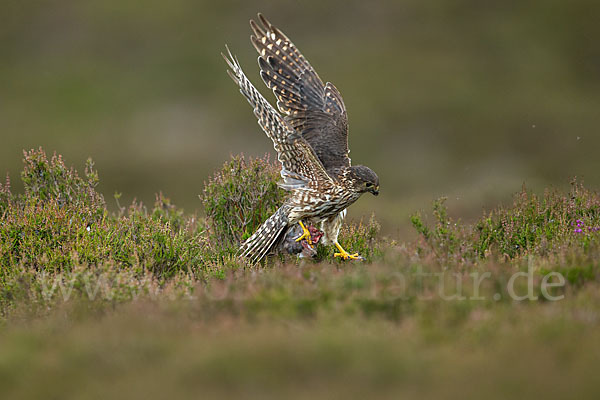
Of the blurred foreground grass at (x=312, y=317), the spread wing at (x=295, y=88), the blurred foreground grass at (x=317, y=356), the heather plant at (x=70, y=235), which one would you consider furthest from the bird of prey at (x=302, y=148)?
the blurred foreground grass at (x=317, y=356)

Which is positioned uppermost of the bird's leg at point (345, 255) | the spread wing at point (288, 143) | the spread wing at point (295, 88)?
the spread wing at point (295, 88)

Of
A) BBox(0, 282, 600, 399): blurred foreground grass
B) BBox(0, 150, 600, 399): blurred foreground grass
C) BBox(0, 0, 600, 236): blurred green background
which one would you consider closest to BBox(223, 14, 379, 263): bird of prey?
BBox(0, 150, 600, 399): blurred foreground grass

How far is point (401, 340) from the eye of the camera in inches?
178

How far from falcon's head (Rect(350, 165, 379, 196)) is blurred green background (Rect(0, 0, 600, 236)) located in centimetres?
1790

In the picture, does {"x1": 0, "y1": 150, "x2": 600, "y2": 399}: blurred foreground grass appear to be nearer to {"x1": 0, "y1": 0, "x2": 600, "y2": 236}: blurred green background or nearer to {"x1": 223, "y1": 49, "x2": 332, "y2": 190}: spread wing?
{"x1": 223, "y1": 49, "x2": 332, "y2": 190}: spread wing

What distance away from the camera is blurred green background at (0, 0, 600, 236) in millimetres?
30812

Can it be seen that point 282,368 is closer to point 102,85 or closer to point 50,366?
point 50,366

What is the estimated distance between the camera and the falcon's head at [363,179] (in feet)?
25.5

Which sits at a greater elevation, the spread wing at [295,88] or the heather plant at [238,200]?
the spread wing at [295,88]

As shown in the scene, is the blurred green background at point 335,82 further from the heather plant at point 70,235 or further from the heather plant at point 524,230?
the heather plant at point 524,230

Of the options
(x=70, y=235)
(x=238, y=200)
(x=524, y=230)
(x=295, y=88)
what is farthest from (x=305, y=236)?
(x=70, y=235)

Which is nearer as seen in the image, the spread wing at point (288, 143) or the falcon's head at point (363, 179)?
the falcon's head at point (363, 179)

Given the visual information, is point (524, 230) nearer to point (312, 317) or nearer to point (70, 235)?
point (312, 317)

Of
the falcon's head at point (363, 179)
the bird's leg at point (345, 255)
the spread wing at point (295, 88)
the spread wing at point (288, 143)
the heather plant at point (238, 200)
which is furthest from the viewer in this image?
the spread wing at point (295, 88)
